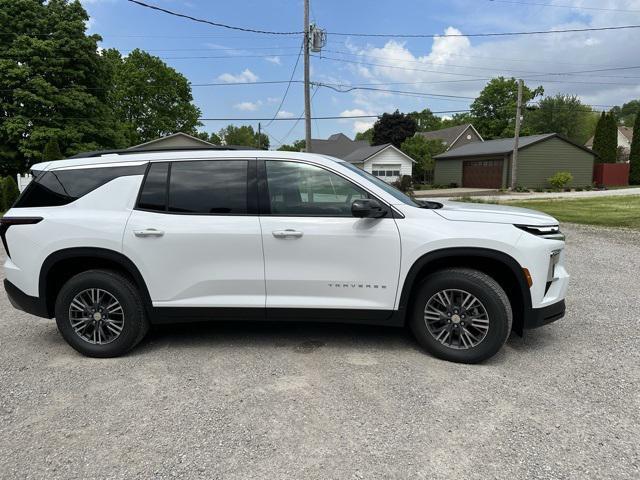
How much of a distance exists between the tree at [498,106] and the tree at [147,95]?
37656mm

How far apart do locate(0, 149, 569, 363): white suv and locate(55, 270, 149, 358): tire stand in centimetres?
1

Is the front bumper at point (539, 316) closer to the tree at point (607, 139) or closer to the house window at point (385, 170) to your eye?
the house window at point (385, 170)

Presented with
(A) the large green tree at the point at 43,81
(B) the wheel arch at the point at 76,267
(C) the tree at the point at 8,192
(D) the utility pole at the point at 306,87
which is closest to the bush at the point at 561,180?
(D) the utility pole at the point at 306,87

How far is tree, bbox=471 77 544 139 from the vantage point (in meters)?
58.7

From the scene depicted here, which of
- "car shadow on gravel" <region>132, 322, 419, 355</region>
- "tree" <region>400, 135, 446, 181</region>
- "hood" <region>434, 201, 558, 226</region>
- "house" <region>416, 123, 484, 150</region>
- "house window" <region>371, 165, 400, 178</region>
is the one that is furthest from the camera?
"house" <region>416, 123, 484, 150</region>

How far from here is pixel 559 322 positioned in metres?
4.83

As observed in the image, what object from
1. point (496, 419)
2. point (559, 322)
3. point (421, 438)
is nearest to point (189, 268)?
point (421, 438)

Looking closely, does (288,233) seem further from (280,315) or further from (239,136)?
(239,136)

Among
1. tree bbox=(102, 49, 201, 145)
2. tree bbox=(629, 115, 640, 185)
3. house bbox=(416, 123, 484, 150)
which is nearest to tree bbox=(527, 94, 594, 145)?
house bbox=(416, 123, 484, 150)

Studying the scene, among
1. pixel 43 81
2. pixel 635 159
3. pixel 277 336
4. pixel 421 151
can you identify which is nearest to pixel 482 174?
pixel 421 151

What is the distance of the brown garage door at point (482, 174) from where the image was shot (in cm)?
3678

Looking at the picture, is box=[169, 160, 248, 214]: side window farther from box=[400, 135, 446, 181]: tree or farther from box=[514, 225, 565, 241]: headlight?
box=[400, 135, 446, 181]: tree

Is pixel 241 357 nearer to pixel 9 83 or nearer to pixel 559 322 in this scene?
pixel 559 322

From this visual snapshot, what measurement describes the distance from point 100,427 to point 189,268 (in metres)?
1.37
